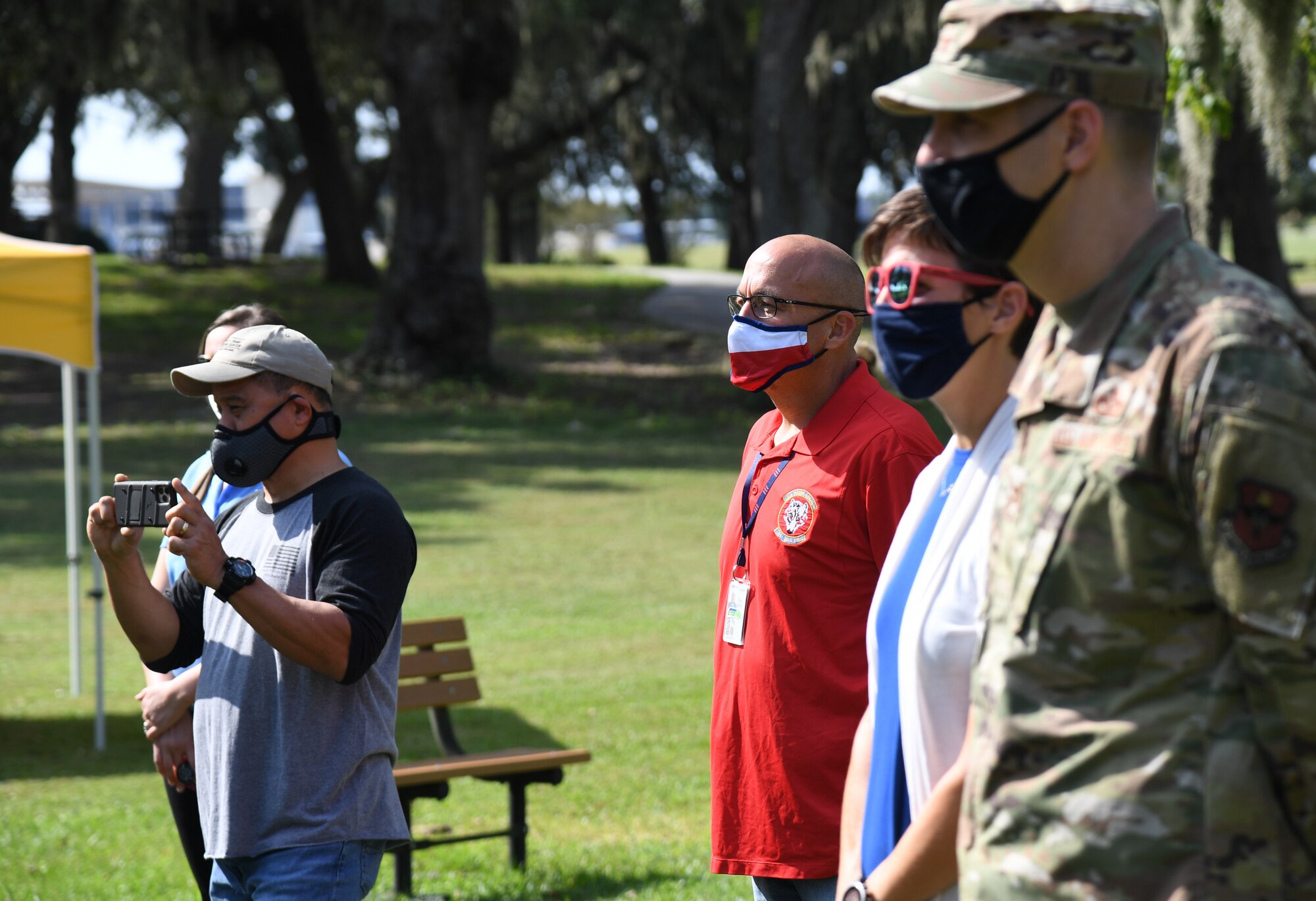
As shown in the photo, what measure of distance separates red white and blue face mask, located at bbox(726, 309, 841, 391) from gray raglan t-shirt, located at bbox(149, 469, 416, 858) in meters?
0.90

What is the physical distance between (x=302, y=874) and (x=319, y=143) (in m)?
27.9

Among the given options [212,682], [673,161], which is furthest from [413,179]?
[673,161]

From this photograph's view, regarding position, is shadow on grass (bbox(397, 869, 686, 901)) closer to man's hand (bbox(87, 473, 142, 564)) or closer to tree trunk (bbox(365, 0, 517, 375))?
man's hand (bbox(87, 473, 142, 564))

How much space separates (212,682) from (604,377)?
68.2 feet

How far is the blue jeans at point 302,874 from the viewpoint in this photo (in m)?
3.28

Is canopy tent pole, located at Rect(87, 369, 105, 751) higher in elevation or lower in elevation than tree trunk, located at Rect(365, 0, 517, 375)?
lower

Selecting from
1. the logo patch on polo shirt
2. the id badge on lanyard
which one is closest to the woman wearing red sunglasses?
the logo patch on polo shirt

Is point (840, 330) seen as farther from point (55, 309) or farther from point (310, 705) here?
point (55, 309)

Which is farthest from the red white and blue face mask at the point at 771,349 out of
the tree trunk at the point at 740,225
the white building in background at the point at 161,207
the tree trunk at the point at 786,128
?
the white building in background at the point at 161,207

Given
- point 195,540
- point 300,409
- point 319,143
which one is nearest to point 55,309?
point 300,409

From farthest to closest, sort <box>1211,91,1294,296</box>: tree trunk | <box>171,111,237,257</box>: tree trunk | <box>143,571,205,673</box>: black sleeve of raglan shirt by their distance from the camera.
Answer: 1. <box>171,111,237,257</box>: tree trunk
2. <box>1211,91,1294,296</box>: tree trunk
3. <box>143,571,205,673</box>: black sleeve of raglan shirt

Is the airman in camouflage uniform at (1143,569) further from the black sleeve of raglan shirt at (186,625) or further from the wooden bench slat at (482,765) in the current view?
the wooden bench slat at (482,765)

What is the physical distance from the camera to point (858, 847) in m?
2.50

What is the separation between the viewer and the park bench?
568 cm
